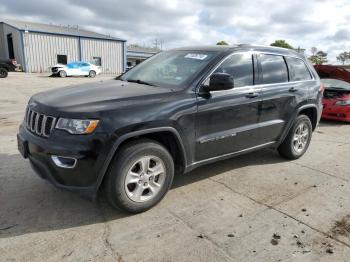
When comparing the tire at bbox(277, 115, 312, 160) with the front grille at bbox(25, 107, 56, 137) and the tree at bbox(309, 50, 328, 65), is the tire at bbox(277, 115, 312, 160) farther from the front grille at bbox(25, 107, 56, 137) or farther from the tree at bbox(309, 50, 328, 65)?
the tree at bbox(309, 50, 328, 65)

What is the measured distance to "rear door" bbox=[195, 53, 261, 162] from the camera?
3.85 meters

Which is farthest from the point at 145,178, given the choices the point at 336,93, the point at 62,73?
the point at 62,73

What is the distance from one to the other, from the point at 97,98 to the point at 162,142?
87 centimetres

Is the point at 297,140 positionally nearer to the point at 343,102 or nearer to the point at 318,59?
the point at 343,102

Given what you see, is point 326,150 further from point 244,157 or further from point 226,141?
point 226,141

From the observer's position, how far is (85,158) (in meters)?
3.02

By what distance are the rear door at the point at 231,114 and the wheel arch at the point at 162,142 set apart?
23 centimetres

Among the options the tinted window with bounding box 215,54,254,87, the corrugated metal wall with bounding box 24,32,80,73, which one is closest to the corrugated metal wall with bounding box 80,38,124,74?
the corrugated metal wall with bounding box 24,32,80,73

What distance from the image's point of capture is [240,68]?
4.34 m

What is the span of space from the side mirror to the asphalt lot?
1304 mm

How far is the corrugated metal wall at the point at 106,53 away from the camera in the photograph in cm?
3903

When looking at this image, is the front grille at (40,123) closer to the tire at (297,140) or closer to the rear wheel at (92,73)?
the tire at (297,140)

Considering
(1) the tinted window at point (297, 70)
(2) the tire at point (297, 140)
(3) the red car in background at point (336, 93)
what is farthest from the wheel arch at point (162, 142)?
(3) the red car in background at point (336, 93)

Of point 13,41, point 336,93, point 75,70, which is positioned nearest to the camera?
point 336,93
